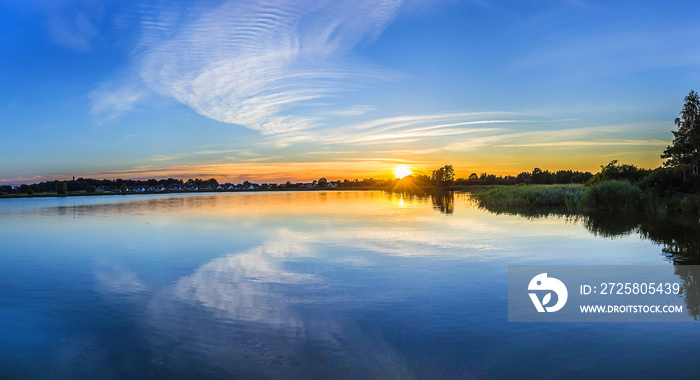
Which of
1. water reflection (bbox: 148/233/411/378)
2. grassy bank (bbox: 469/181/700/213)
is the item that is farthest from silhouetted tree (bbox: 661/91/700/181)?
water reflection (bbox: 148/233/411/378)

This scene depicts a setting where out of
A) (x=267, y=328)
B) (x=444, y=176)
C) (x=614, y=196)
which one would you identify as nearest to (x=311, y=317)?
(x=267, y=328)

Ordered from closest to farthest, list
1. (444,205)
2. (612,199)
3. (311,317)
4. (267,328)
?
(267,328) → (311,317) → (612,199) → (444,205)

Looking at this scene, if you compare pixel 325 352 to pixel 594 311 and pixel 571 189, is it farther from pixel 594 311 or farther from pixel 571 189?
pixel 571 189

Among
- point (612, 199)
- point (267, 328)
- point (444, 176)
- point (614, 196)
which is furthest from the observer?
point (444, 176)

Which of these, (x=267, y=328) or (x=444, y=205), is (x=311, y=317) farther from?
(x=444, y=205)

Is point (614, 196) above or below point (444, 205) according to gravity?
above

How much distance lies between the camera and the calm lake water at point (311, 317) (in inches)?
294

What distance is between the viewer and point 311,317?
396 inches

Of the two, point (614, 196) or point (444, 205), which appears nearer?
point (614, 196)

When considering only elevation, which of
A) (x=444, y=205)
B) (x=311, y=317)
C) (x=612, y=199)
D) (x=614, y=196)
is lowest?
(x=311, y=317)

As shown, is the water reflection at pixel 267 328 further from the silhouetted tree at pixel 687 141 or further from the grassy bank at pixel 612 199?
the silhouetted tree at pixel 687 141

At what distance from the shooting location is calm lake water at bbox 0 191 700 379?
7.47 m

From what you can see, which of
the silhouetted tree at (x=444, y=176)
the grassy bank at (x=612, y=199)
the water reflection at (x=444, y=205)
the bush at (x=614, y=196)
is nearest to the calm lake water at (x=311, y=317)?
the grassy bank at (x=612, y=199)

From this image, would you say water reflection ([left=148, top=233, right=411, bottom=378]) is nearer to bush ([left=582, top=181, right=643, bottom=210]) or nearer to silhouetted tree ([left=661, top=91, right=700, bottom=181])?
bush ([left=582, top=181, right=643, bottom=210])
